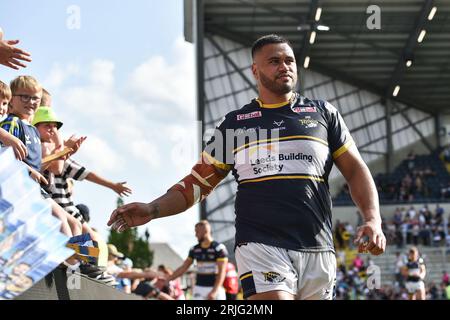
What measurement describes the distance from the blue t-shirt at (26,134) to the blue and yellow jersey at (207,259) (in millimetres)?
6032

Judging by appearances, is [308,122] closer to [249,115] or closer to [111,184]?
[249,115]

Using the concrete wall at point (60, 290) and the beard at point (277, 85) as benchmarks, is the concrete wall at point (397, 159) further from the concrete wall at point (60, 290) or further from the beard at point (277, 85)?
the beard at point (277, 85)

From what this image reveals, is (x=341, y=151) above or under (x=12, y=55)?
under

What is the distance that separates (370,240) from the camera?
354 cm

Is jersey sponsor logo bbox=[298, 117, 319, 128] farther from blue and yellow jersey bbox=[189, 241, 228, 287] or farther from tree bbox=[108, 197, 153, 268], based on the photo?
tree bbox=[108, 197, 153, 268]

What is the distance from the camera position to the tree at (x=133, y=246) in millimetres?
59125

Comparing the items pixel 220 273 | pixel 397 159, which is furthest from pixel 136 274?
pixel 397 159

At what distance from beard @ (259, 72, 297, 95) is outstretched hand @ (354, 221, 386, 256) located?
78 cm

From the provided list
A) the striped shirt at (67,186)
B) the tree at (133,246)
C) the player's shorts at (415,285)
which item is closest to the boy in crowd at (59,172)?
the striped shirt at (67,186)

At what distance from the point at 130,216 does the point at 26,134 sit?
63.5 inches

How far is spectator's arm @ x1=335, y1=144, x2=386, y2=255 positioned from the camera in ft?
11.7

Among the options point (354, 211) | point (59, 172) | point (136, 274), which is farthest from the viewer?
point (354, 211)

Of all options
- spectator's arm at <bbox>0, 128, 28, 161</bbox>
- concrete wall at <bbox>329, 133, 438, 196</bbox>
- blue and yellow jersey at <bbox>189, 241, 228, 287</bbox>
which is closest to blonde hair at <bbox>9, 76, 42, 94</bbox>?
spectator's arm at <bbox>0, 128, 28, 161</bbox>
